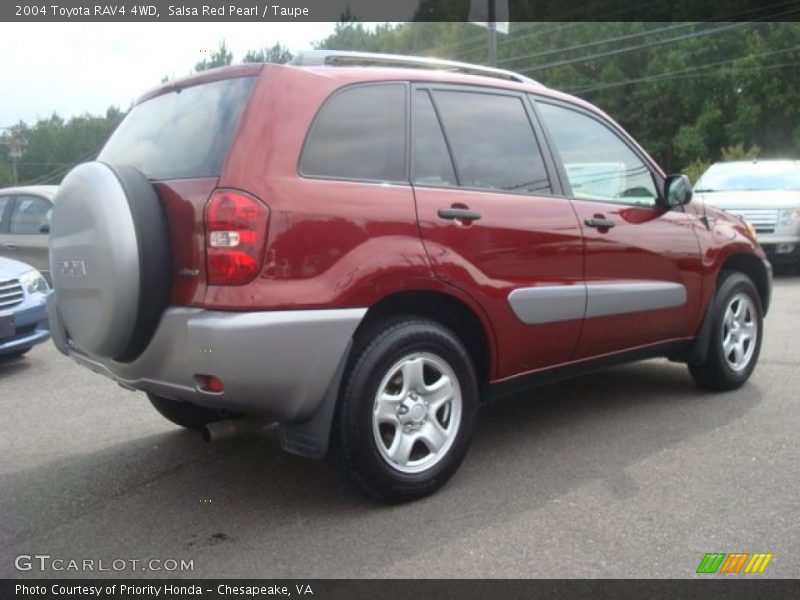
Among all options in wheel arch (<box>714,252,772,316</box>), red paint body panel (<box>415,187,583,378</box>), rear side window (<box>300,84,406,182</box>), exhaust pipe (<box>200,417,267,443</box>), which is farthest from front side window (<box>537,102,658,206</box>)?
exhaust pipe (<box>200,417,267,443</box>)

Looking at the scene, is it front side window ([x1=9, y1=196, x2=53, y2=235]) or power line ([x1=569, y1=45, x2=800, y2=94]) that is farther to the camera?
power line ([x1=569, y1=45, x2=800, y2=94])

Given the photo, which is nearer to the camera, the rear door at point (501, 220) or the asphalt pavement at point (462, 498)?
the asphalt pavement at point (462, 498)

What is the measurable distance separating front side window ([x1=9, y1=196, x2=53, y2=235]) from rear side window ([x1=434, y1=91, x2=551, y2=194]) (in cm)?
720

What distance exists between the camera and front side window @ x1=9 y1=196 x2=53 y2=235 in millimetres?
9680

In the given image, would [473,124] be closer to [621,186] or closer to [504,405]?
[621,186]

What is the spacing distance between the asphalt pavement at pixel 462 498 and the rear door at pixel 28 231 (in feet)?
16.3

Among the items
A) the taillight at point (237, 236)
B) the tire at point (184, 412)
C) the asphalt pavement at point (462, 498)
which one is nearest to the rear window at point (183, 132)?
the taillight at point (237, 236)

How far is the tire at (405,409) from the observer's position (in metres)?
3.27

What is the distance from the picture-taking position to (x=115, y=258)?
10.3 ft

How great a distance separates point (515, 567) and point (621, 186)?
2.51m

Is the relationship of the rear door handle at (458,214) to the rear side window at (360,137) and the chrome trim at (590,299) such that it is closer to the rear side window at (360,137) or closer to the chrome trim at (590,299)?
the rear side window at (360,137)

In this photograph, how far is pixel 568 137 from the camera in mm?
4387

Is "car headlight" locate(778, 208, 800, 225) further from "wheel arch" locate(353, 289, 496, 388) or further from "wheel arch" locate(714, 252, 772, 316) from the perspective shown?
"wheel arch" locate(353, 289, 496, 388)

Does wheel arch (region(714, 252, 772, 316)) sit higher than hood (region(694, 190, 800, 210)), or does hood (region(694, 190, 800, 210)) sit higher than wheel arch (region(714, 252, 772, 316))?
hood (region(694, 190, 800, 210))
